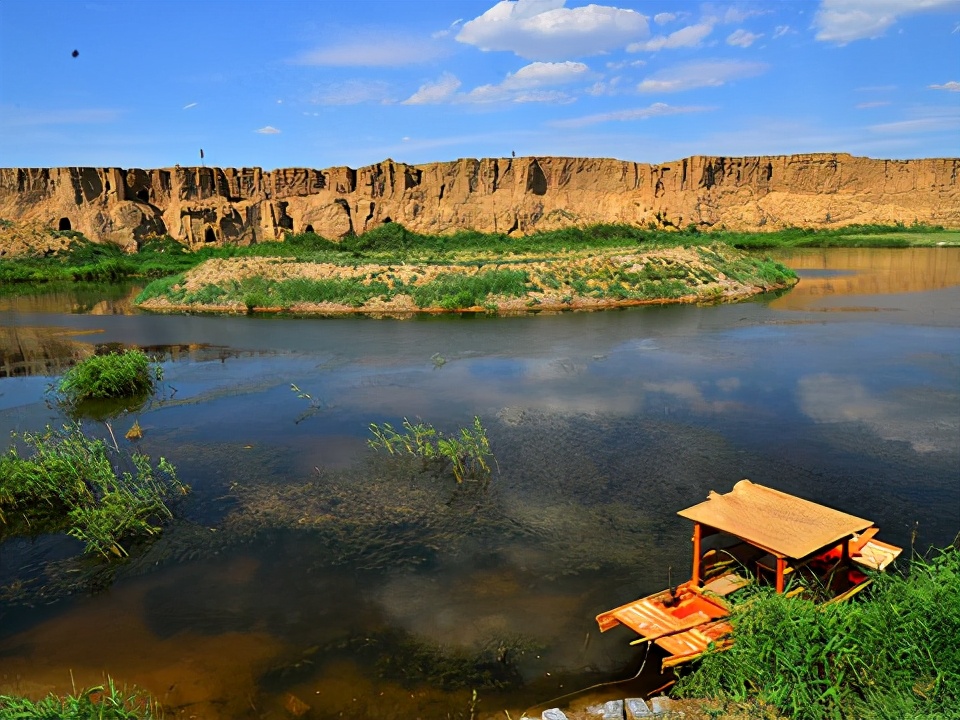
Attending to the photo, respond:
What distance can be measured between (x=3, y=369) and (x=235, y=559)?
51.4 feet

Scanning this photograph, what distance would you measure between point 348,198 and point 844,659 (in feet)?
202

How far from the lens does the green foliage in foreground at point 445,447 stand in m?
A: 10.7

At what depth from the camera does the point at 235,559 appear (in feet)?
27.5

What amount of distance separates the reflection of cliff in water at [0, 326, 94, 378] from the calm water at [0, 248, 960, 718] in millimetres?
257

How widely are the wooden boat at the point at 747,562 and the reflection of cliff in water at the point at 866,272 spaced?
73.6 ft

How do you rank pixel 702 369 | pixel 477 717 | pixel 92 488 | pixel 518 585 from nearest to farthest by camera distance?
1. pixel 477 717
2. pixel 518 585
3. pixel 92 488
4. pixel 702 369

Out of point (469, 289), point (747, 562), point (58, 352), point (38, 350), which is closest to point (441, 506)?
point (747, 562)

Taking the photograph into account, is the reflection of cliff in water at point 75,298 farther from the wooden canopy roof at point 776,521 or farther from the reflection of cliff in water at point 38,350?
the wooden canopy roof at point 776,521

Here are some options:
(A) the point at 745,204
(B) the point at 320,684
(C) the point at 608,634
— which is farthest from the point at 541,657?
(A) the point at 745,204

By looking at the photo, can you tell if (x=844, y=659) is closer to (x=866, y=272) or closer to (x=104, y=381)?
(x=104, y=381)

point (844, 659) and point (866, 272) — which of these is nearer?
point (844, 659)

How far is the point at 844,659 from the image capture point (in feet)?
17.5

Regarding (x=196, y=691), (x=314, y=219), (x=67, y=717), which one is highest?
(x=314, y=219)

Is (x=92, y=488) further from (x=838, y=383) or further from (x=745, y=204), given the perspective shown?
(x=745, y=204)
